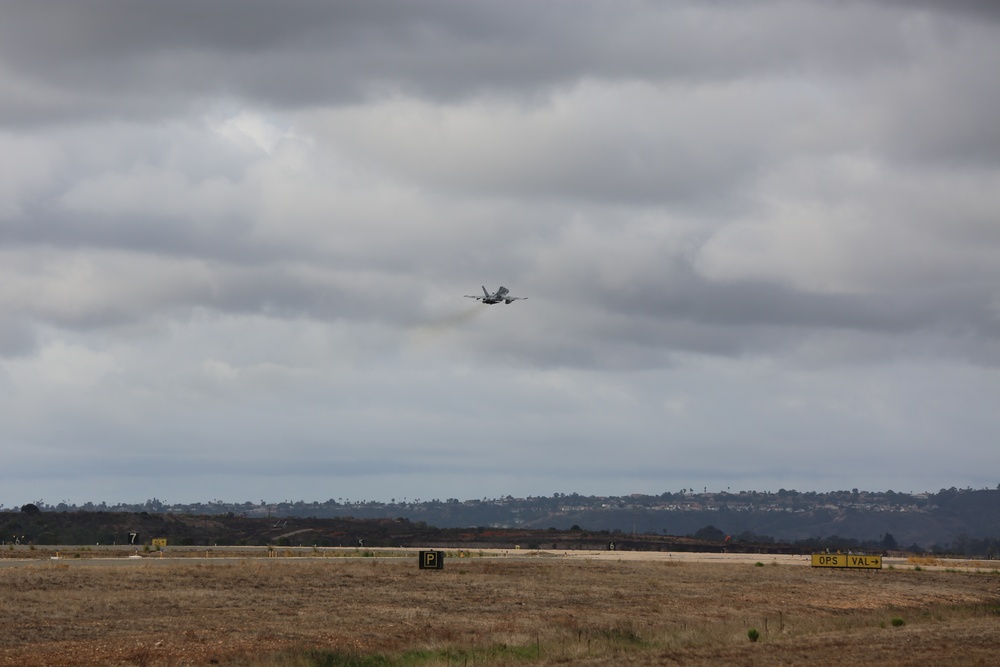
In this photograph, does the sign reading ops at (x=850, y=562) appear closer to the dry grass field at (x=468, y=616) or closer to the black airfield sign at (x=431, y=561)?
the dry grass field at (x=468, y=616)

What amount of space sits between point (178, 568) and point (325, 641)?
28.0m

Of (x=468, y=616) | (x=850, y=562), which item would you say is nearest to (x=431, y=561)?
(x=468, y=616)

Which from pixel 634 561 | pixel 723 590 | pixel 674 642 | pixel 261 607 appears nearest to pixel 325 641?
pixel 261 607

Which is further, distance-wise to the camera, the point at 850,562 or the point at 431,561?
→ the point at 850,562

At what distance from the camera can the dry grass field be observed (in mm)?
42375

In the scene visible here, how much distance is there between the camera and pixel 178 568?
235 ft

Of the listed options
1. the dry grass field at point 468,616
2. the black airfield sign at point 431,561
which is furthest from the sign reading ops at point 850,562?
the black airfield sign at point 431,561

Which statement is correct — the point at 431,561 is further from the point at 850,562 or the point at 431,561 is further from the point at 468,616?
the point at 850,562

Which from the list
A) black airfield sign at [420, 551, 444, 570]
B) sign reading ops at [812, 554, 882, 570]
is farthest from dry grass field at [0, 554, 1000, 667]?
sign reading ops at [812, 554, 882, 570]

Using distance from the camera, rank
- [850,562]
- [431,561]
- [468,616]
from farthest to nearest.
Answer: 1. [850,562]
2. [431,561]
3. [468,616]

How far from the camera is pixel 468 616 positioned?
5600 cm

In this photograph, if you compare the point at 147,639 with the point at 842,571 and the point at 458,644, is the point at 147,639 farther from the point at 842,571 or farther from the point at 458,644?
the point at 842,571

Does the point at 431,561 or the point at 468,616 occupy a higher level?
the point at 431,561

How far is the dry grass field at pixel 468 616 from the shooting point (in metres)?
42.4
